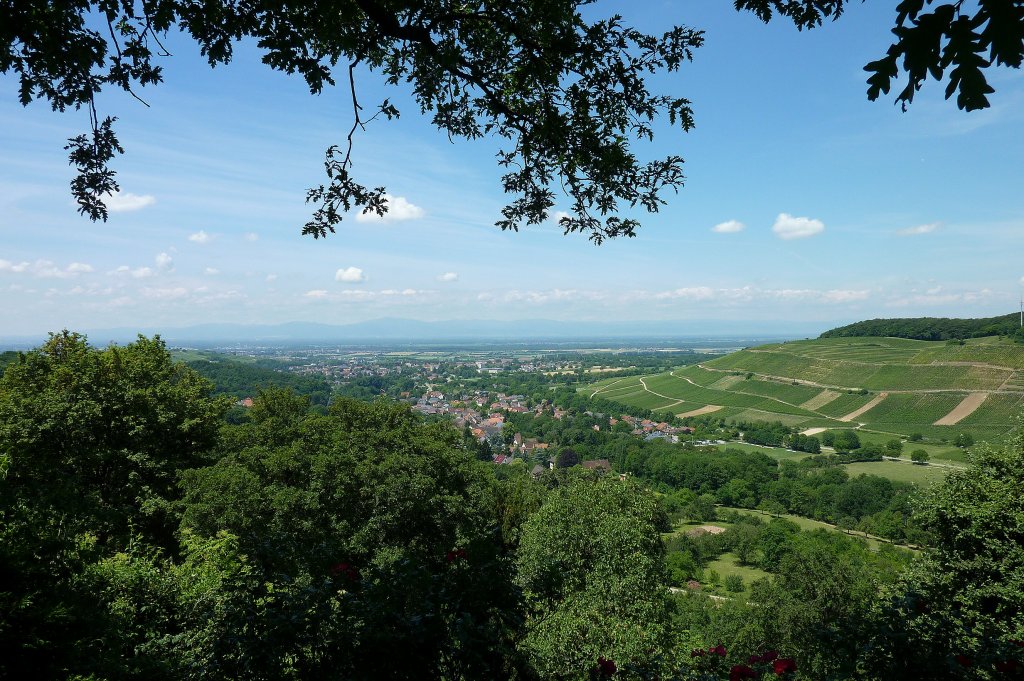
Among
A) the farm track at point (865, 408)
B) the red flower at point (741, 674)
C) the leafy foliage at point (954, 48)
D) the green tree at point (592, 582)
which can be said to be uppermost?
the leafy foliage at point (954, 48)

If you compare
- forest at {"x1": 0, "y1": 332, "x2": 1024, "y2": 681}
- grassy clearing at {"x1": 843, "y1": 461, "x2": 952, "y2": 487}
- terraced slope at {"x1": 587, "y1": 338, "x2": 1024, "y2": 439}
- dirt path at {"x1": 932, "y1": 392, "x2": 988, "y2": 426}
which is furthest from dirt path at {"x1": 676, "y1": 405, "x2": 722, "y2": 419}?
forest at {"x1": 0, "y1": 332, "x2": 1024, "y2": 681}

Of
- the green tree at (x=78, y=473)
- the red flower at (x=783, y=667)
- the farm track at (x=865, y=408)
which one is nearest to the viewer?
the green tree at (x=78, y=473)

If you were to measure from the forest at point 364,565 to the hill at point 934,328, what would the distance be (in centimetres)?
10827

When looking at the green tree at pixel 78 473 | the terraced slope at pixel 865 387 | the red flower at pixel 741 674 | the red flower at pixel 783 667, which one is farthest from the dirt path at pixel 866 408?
the red flower at pixel 741 674

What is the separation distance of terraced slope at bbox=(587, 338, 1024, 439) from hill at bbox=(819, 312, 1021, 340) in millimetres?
4015

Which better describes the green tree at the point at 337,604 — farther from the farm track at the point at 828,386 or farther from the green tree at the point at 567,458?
the farm track at the point at 828,386

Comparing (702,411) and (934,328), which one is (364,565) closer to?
(702,411)

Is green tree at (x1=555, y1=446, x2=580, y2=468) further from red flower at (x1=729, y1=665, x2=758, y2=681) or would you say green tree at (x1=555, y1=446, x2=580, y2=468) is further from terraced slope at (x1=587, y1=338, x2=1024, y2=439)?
red flower at (x1=729, y1=665, x2=758, y2=681)

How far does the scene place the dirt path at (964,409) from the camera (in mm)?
68938

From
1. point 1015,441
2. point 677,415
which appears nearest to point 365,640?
point 1015,441

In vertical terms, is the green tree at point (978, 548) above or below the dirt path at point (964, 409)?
above

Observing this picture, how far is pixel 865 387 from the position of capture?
88875mm

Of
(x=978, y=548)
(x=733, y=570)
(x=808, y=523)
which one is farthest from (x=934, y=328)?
(x=978, y=548)

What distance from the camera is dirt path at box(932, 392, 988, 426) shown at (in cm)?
6894
